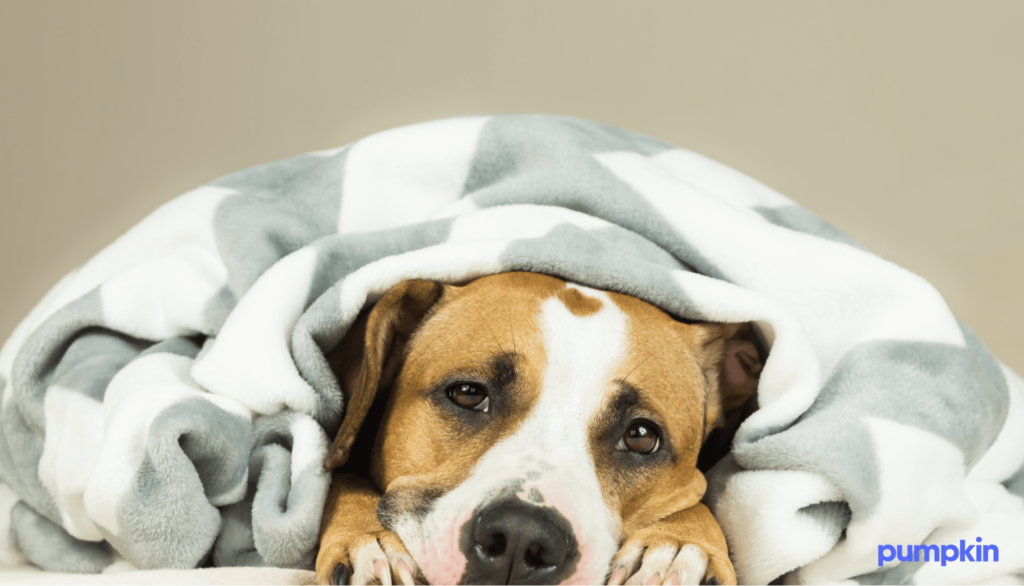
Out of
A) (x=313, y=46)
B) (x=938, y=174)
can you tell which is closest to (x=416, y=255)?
(x=313, y=46)

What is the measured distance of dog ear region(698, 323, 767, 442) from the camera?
5.26 ft

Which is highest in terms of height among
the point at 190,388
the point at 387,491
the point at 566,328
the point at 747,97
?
the point at 747,97

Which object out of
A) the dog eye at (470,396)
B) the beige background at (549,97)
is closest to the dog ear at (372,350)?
the dog eye at (470,396)

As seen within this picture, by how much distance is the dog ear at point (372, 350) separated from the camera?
134 centimetres

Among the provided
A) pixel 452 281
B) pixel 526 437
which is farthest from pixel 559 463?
pixel 452 281

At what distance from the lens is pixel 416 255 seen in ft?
4.91

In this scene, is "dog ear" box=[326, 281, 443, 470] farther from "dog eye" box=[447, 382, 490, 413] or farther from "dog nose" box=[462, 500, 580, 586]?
"dog nose" box=[462, 500, 580, 586]

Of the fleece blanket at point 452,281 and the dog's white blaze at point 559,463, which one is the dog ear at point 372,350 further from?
the dog's white blaze at point 559,463

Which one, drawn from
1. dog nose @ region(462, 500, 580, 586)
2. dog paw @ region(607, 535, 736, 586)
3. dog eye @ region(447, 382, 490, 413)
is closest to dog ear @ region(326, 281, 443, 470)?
dog eye @ region(447, 382, 490, 413)

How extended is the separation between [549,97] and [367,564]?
226cm

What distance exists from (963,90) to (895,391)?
198cm

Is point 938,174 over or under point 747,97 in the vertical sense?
under

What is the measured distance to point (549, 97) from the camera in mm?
3053

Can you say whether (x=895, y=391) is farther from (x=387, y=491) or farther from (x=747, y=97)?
(x=747, y=97)
